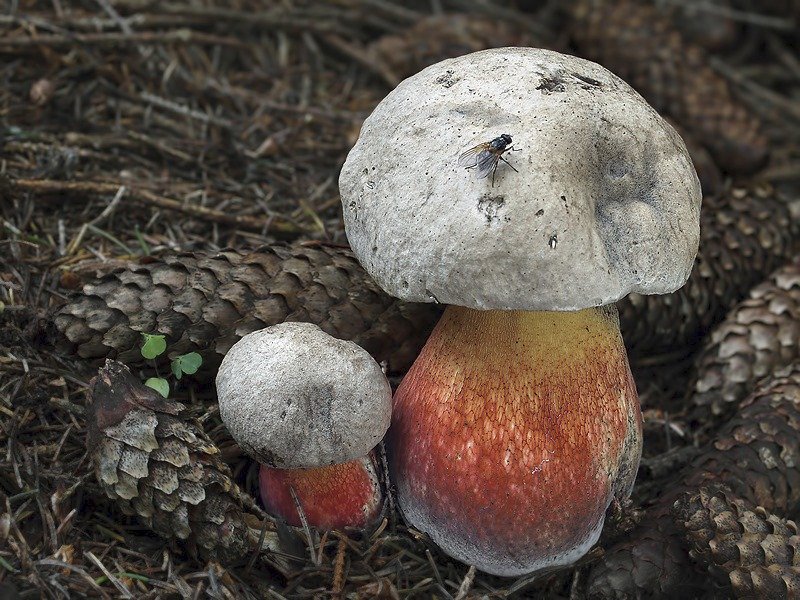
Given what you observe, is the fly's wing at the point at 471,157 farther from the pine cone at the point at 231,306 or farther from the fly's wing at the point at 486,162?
the pine cone at the point at 231,306

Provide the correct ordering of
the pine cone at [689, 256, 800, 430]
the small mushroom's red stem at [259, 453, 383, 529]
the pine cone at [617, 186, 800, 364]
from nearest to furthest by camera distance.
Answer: the small mushroom's red stem at [259, 453, 383, 529]
the pine cone at [689, 256, 800, 430]
the pine cone at [617, 186, 800, 364]

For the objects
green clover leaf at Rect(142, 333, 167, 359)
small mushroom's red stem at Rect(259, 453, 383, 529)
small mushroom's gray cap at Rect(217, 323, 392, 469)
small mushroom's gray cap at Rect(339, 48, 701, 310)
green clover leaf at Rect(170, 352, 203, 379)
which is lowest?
small mushroom's red stem at Rect(259, 453, 383, 529)

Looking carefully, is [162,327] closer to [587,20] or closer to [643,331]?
[643,331]

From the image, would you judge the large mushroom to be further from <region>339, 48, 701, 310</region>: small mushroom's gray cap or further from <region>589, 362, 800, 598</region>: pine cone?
<region>589, 362, 800, 598</region>: pine cone

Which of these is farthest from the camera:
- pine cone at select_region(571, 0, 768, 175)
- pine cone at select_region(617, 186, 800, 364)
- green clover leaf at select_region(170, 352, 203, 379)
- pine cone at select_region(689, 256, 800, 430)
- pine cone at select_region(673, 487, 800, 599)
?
pine cone at select_region(571, 0, 768, 175)

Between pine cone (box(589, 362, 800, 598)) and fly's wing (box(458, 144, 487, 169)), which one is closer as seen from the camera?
fly's wing (box(458, 144, 487, 169))

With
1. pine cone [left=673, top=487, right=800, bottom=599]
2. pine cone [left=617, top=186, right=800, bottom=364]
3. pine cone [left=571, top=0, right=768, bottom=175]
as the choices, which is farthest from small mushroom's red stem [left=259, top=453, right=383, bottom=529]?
pine cone [left=571, top=0, right=768, bottom=175]
